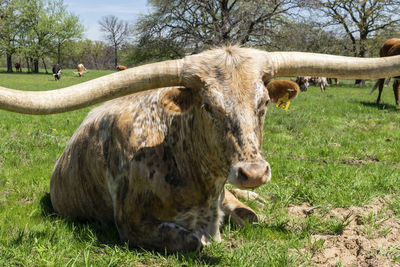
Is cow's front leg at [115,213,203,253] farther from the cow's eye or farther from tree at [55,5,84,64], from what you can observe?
tree at [55,5,84,64]

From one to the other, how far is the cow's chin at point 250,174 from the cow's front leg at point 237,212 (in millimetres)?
1285

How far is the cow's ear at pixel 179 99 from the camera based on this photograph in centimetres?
272

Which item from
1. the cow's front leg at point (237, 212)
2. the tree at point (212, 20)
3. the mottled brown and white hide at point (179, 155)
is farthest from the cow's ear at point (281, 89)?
the tree at point (212, 20)

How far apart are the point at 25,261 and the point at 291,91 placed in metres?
2.78

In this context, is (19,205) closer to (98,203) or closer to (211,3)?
(98,203)

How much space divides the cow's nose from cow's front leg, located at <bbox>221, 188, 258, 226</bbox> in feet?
4.27

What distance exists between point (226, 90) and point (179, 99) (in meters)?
0.47

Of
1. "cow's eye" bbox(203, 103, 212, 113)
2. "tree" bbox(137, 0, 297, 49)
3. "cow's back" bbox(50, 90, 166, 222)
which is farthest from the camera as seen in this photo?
"tree" bbox(137, 0, 297, 49)

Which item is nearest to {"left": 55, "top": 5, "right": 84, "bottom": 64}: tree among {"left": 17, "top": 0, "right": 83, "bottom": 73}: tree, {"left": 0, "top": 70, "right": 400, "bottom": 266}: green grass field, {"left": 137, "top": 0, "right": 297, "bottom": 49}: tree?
{"left": 17, "top": 0, "right": 83, "bottom": 73}: tree

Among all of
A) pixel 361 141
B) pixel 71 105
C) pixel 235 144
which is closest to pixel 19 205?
pixel 71 105

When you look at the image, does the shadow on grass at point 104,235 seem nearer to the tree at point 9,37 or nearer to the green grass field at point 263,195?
the green grass field at point 263,195

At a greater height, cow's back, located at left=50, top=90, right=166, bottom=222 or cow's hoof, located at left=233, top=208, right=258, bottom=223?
cow's back, located at left=50, top=90, right=166, bottom=222

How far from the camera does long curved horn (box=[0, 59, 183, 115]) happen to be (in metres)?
2.12

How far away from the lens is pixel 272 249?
291cm
